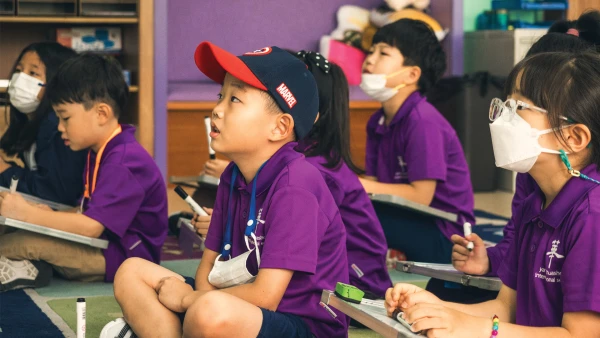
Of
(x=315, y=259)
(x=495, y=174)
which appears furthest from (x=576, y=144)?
(x=495, y=174)

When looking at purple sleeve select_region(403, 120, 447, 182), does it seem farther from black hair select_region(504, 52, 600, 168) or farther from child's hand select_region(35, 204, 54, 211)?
black hair select_region(504, 52, 600, 168)

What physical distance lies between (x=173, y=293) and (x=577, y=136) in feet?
2.43

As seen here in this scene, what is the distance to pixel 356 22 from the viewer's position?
4.46 metres

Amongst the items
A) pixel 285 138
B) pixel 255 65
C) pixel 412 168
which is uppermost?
pixel 255 65

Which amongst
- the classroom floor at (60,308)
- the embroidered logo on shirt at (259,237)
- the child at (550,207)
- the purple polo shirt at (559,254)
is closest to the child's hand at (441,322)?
the child at (550,207)

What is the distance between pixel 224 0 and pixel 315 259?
3.11 m

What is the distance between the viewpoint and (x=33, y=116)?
2785 mm

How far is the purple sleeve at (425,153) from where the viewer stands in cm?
251

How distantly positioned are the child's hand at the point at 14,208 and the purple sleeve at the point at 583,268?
1.46m

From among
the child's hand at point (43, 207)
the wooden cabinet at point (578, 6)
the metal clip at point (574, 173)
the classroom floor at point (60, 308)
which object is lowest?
the classroom floor at point (60, 308)

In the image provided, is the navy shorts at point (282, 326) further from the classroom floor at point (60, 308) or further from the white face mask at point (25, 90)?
the white face mask at point (25, 90)

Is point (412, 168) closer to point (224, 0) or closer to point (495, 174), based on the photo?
point (495, 174)

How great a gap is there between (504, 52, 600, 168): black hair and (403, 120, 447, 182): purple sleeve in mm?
1190

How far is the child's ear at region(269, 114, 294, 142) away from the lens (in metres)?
1.61
